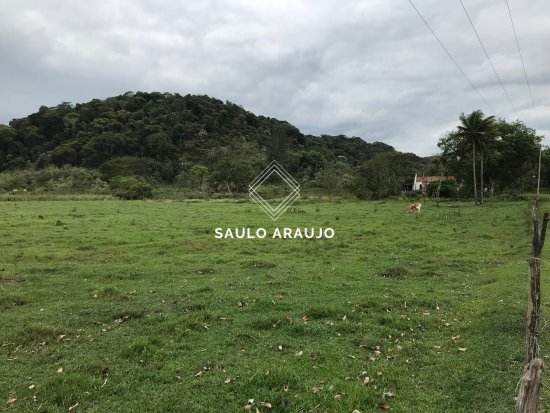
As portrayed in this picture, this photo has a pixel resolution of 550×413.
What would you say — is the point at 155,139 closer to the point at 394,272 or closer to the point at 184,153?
the point at 184,153

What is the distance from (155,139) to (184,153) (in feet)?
27.4

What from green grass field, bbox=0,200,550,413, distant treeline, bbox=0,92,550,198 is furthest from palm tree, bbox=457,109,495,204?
green grass field, bbox=0,200,550,413

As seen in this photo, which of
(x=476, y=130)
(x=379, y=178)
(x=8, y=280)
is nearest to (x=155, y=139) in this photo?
(x=379, y=178)

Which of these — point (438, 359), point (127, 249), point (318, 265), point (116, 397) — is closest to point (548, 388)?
point (438, 359)

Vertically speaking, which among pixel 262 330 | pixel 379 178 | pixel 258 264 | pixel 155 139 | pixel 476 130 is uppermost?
pixel 155 139

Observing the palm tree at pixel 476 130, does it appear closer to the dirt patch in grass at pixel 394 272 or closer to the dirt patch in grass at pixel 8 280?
the dirt patch in grass at pixel 394 272

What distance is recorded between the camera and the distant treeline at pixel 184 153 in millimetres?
68062

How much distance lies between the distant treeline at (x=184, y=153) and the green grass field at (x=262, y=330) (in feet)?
164

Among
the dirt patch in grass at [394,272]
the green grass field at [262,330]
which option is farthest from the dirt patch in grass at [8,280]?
the dirt patch in grass at [394,272]

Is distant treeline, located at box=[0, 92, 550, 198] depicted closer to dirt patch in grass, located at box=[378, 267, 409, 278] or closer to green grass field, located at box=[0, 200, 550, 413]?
dirt patch in grass, located at box=[378, 267, 409, 278]

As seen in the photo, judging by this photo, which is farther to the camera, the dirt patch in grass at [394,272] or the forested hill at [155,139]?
the forested hill at [155,139]

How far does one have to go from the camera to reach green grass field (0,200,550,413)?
6305 mm

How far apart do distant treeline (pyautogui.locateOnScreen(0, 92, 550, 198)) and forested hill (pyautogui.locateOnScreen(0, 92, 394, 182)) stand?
0.27 metres

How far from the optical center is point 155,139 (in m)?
112
